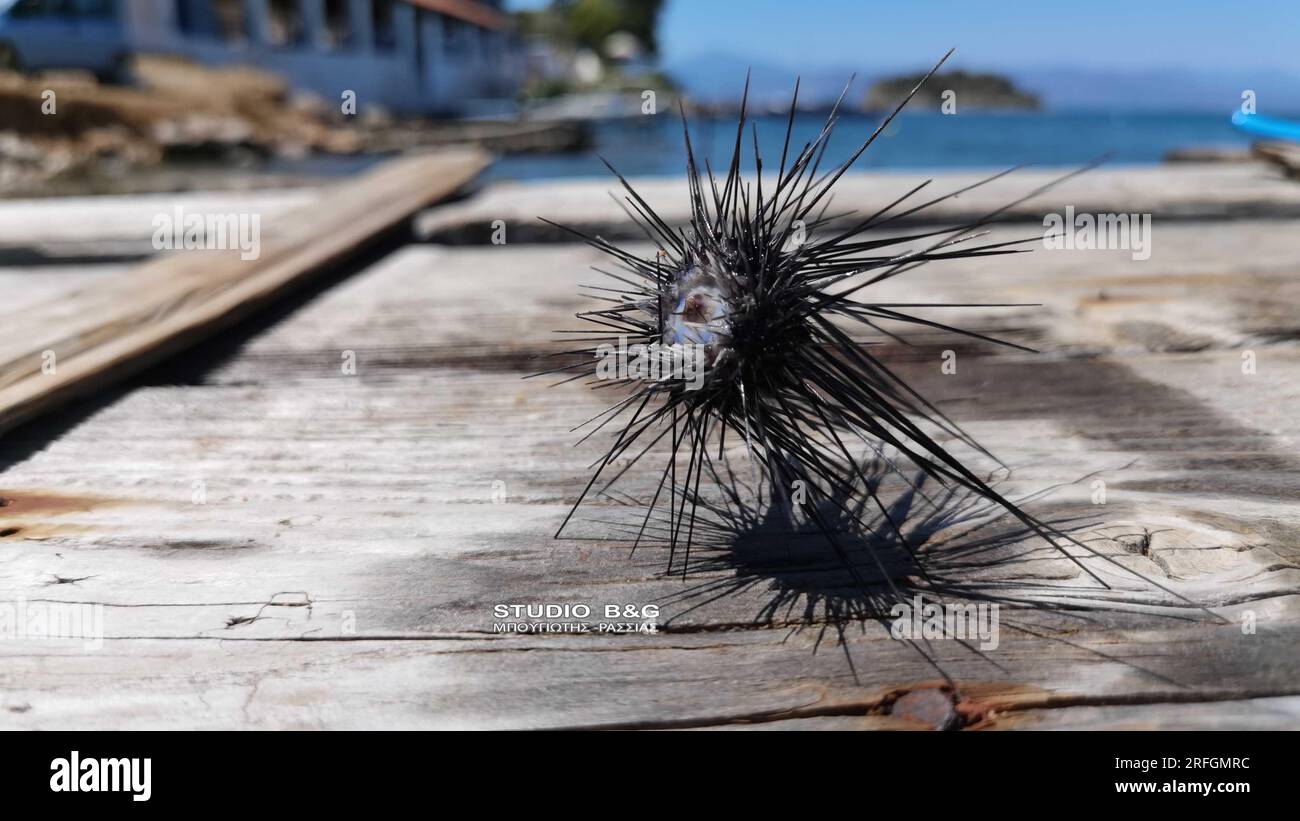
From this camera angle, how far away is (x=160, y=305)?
1.69m

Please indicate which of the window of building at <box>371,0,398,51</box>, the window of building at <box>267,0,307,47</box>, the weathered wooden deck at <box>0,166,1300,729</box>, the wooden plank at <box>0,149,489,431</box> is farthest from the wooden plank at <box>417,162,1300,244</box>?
the window of building at <box>371,0,398,51</box>

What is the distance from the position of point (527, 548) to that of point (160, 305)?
109cm

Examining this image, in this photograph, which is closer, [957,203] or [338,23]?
[957,203]

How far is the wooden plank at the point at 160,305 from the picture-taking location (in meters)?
1.38

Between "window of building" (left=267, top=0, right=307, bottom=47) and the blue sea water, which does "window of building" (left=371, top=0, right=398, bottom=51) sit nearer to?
"window of building" (left=267, top=0, right=307, bottom=47)

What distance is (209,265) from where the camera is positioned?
1.95 meters

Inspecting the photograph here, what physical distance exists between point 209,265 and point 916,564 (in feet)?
5.38

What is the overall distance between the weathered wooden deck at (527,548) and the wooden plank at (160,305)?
5cm

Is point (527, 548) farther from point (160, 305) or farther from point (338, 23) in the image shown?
point (338, 23)

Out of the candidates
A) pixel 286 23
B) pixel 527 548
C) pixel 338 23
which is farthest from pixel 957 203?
pixel 338 23

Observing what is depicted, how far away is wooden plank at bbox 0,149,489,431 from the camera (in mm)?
1382
